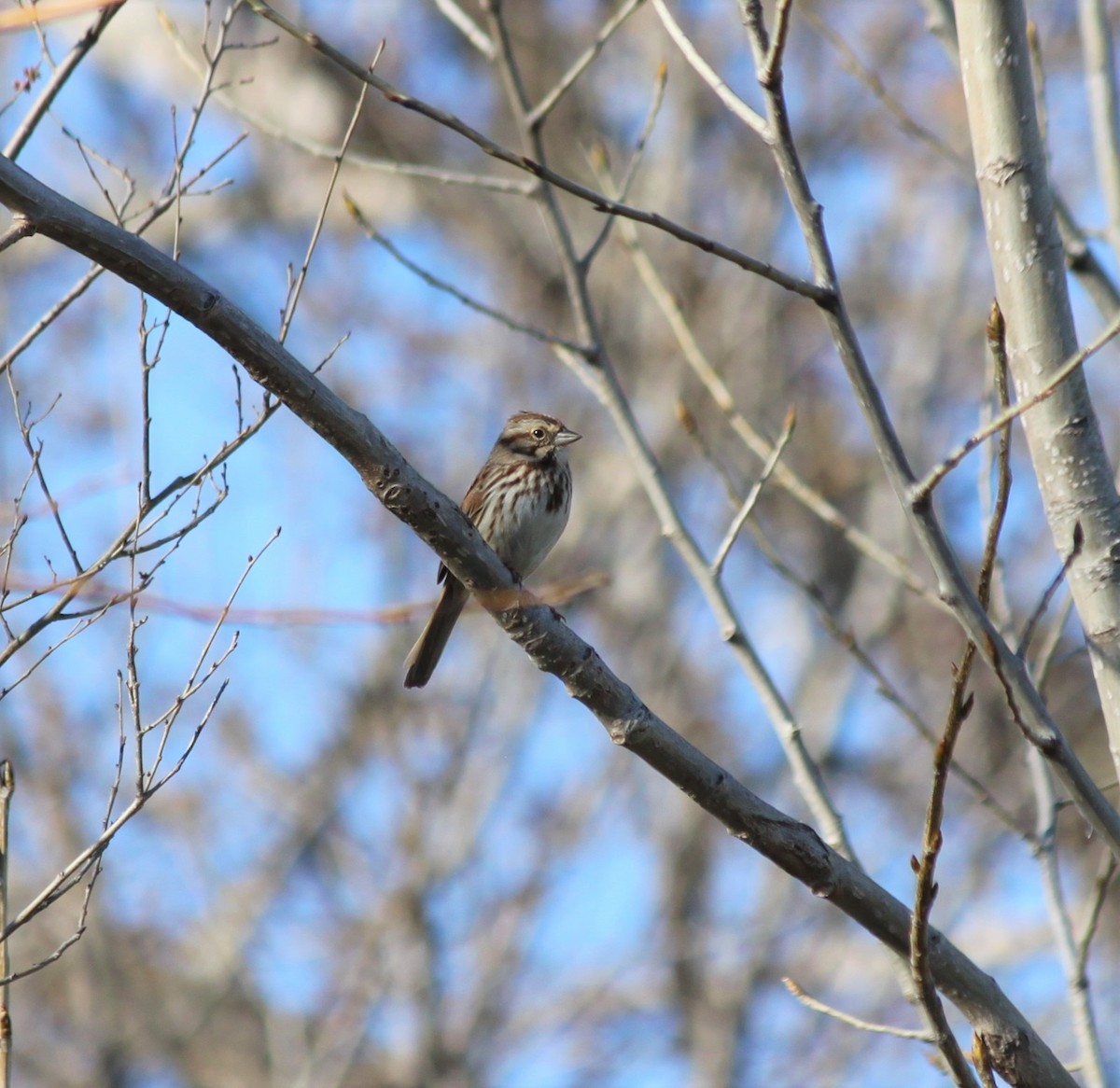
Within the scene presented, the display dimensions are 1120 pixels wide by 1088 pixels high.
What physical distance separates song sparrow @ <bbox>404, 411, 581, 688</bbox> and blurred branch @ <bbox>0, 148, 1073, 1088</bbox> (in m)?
2.22

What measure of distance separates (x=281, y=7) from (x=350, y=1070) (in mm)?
7861

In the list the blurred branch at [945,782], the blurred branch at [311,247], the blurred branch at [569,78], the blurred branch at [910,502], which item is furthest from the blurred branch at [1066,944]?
the blurred branch at [569,78]

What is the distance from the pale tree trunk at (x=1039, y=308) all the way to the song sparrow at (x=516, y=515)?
2774 mm

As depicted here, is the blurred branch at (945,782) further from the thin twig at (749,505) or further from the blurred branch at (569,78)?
the blurred branch at (569,78)

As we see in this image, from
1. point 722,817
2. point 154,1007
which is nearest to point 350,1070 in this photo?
point 154,1007

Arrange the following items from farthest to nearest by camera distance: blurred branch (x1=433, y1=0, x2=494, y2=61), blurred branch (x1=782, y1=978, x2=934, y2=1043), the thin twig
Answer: blurred branch (x1=433, y1=0, x2=494, y2=61), the thin twig, blurred branch (x1=782, y1=978, x2=934, y2=1043)

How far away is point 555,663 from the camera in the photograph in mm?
3021

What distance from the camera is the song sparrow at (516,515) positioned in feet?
17.4

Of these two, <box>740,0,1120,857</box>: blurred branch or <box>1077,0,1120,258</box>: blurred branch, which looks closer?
<box>740,0,1120,857</box>: blurred branch

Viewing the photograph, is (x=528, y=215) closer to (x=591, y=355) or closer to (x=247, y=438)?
(x=591, y=355)

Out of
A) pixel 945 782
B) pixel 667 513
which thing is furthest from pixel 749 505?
pixel 945 782

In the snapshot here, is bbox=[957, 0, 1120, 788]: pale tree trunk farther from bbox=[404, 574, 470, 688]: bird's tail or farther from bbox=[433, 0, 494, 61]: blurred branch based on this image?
bbox=[404, 574, 470, 688]: bird's tail

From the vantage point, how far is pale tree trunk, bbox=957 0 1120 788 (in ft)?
8.73

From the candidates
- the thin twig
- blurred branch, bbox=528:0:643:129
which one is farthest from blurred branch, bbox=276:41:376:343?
the thin twig
